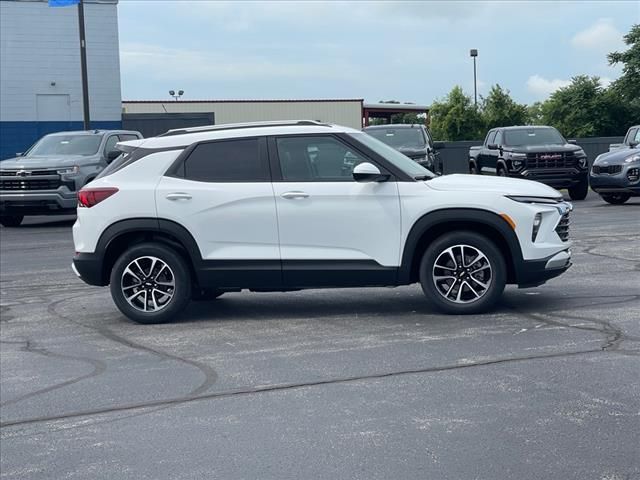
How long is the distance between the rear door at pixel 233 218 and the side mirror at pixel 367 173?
0.80 meters

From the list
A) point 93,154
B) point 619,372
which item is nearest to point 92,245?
point 619,372

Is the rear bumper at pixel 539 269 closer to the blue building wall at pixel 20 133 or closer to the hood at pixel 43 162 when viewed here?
the hood at pixel 43 162

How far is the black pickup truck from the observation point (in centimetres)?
2266

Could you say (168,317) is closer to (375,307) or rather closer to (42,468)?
(375,307)

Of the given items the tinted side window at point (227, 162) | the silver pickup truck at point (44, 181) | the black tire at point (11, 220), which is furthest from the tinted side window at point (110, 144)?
the tinted side window at point (227, 162)

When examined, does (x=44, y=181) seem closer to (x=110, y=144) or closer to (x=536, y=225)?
(x=110, y=144)

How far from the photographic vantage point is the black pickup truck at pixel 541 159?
22.7 m

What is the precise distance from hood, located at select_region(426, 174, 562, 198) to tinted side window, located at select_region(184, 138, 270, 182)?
5.08 ft

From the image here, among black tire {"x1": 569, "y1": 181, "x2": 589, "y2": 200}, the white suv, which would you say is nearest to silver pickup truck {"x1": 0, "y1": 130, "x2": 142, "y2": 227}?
black tire {"x1": 569, "y1": 181, "x2": 589, "y2": 200}

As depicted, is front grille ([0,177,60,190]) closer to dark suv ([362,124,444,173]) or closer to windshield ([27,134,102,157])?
windshield ([27,134,102,157])

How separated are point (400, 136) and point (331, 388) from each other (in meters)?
15.7

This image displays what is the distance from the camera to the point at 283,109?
59.6 metres

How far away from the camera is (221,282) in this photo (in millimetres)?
8977

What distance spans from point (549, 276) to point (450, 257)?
2.87ft
